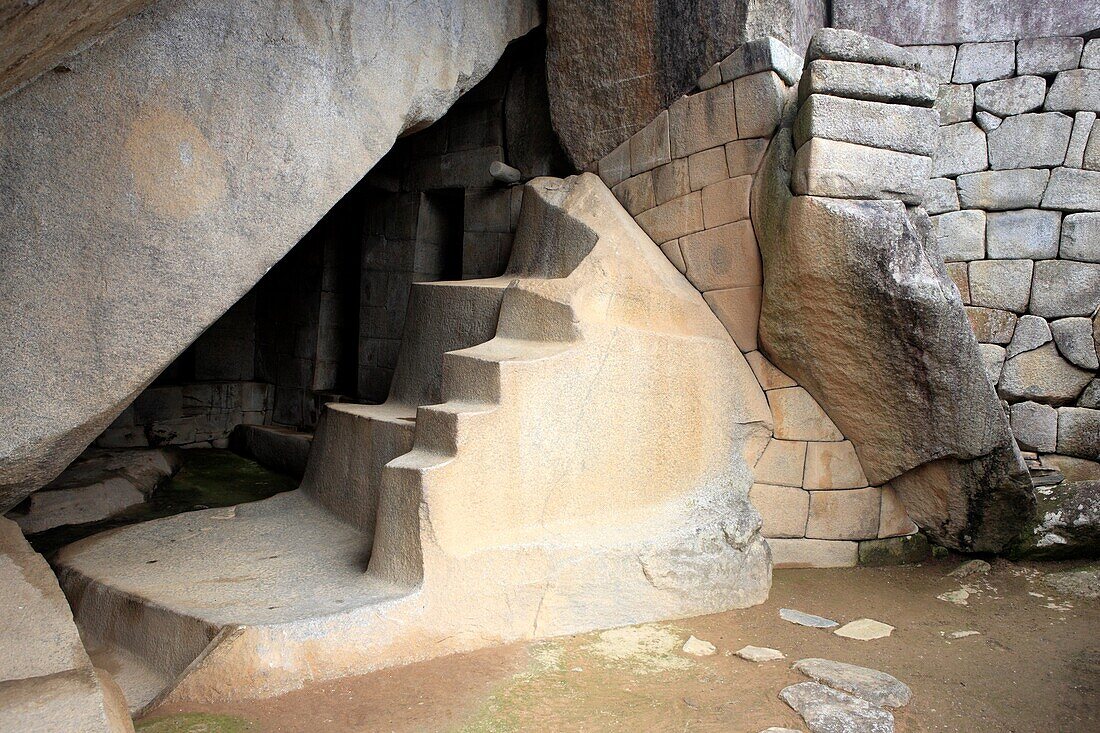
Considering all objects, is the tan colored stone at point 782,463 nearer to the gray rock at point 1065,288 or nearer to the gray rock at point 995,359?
the gray rock at point 995,359

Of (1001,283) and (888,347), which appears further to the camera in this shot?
(1001,283)

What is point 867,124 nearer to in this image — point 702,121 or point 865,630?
point 702,121

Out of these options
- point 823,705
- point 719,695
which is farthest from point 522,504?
point 823,705

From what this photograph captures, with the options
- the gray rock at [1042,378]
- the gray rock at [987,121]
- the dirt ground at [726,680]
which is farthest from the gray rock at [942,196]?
the dirt ground at [726,680]

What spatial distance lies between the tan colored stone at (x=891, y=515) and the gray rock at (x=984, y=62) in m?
2.89

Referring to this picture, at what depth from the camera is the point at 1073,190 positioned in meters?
5.40

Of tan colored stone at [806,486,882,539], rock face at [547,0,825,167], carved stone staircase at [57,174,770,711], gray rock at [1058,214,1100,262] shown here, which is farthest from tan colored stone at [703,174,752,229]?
gray rock at [1058,214,1100,262]

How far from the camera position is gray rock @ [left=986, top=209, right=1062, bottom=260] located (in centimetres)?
545

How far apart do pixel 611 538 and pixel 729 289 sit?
1582 millimetres

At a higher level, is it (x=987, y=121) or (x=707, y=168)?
(x=987, y=121)

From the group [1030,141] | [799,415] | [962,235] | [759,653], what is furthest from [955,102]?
Answer: [759,653]

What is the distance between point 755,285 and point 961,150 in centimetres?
224

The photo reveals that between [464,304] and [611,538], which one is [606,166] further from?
[611,538]

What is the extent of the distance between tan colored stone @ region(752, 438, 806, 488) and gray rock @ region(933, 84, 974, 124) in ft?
8.71
